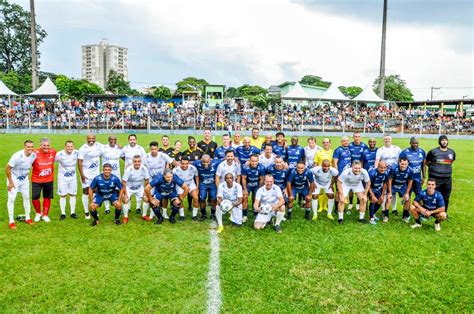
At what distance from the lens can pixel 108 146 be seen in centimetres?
912

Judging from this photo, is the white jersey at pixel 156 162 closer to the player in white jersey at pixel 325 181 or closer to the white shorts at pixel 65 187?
the white shorts at pixel 65 187

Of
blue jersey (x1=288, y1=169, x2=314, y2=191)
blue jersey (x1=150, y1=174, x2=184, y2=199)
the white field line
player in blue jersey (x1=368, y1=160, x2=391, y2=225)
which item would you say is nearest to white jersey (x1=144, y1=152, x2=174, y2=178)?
blue jersey (x1=150, y1=174, x2=184, y2=199)

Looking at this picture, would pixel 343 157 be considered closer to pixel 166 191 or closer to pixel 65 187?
pixel 166 191

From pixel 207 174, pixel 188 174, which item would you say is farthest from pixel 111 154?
pixel 207 174

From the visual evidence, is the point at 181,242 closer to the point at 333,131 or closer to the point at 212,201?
the point at 212,201

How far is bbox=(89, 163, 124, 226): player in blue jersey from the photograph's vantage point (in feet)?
25.5

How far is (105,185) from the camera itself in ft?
25.9

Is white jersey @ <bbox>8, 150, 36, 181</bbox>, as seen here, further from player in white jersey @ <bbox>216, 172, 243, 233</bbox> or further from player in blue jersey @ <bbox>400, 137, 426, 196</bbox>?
player in blue jersey @ <bbox>400, 137, 426, 196</bbox>

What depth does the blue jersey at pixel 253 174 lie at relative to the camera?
8.47m

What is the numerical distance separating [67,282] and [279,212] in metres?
4.14

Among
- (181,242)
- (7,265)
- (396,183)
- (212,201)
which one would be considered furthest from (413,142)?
(7,265)

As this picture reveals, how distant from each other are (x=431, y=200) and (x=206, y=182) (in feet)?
16.2

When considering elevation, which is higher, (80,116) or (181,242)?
(80,116)

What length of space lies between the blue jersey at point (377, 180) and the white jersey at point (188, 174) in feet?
13.6
